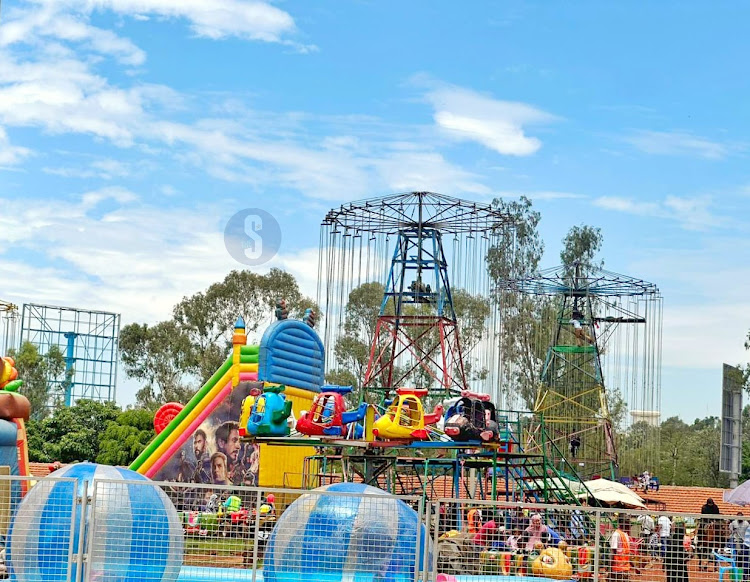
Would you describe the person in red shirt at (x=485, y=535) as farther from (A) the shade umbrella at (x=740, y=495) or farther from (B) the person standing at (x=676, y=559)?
(A) the shade umbrella at (x=740, y=495)

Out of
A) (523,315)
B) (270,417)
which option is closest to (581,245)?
(523,315)

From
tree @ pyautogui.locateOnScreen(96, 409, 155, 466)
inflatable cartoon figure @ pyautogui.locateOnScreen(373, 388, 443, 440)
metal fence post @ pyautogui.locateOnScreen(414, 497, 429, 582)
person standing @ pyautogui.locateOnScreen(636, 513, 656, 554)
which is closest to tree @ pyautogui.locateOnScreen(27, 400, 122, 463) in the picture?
tree @ pyautogui.locateOnScreen(96, 409, 155, 466)

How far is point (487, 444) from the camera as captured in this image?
2091 cm

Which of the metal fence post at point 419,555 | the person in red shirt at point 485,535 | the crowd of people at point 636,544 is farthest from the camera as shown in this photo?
the person in red shirt at point 485,535

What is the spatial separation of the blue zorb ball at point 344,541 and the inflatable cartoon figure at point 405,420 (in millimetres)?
10255

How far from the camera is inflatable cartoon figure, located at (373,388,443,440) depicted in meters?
21.1

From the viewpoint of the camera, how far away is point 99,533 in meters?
10.6

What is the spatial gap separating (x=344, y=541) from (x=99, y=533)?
2.31 m

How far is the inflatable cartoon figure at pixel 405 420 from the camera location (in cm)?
2106

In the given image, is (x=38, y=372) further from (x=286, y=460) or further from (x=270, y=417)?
(x=270, y=417)

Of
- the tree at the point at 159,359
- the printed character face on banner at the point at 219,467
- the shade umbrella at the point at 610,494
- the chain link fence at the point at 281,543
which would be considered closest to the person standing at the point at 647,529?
the chain link fence at the point at 281,543

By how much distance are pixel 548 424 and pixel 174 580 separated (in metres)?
31.2

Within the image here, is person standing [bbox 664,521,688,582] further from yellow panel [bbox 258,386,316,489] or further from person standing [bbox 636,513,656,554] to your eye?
yellow panel [bbox 258,386,316,489]

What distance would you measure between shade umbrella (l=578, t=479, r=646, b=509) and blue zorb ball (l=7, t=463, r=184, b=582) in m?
14.1
